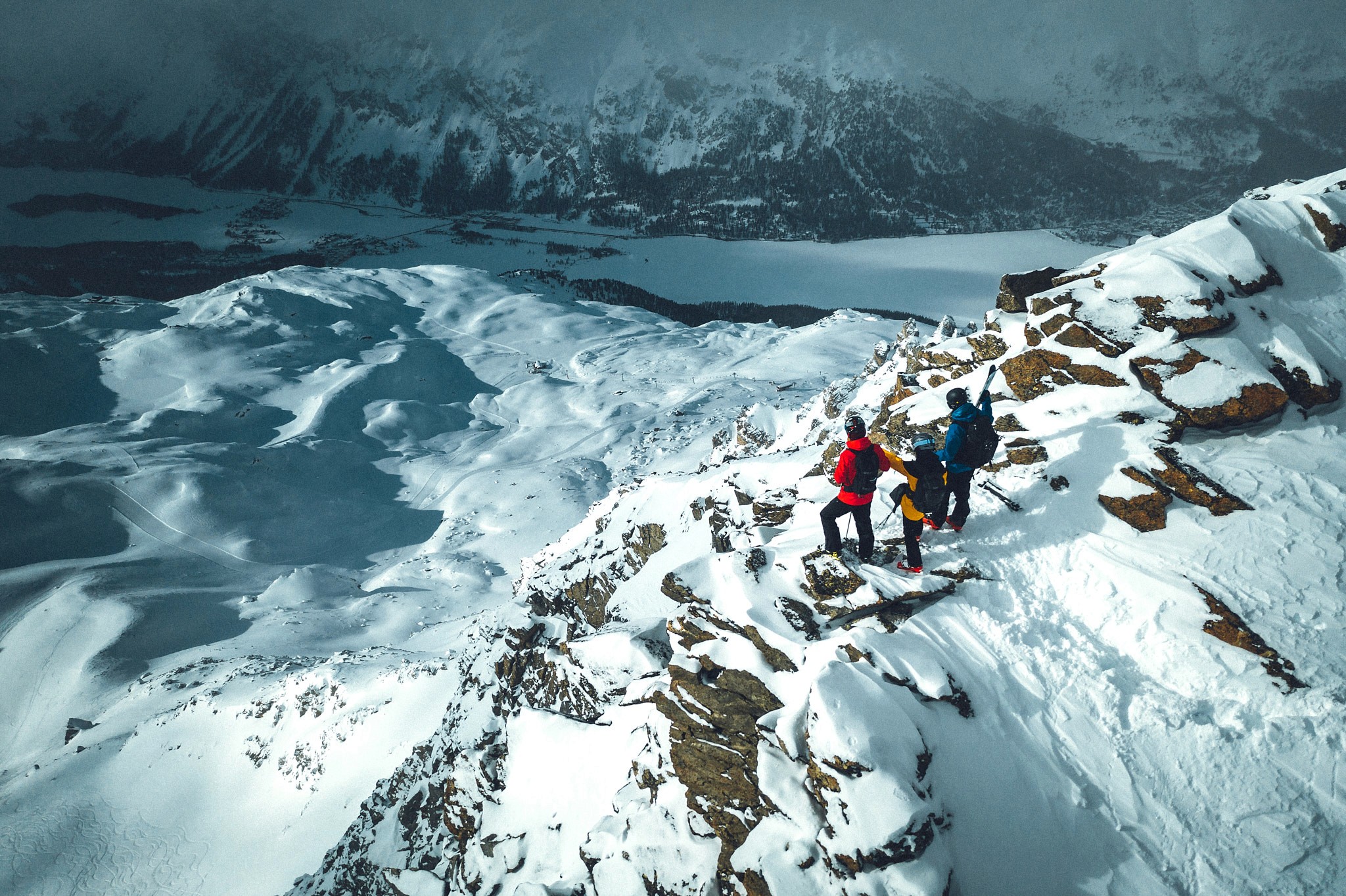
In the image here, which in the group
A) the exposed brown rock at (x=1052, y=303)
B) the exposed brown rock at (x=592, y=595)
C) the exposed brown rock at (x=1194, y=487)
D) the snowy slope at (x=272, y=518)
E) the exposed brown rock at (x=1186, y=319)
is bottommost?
the snowy slope at (x=272, y=518)

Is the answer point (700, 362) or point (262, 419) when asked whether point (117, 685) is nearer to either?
point (262, 419)

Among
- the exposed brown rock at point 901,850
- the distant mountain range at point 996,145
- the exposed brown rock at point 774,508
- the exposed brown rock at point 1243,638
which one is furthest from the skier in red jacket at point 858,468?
the distant mountain range at point 996,145

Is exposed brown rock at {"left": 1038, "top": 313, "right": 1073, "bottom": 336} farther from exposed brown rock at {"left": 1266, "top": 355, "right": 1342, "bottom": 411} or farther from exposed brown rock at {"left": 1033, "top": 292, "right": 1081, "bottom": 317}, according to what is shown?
exposed brown rock at {"left": 1266, "top": 355, "right": 1342, "bottom": 411}

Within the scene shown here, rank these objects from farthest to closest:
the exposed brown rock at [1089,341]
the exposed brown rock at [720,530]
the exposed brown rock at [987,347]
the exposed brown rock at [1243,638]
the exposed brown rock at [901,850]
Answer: the exposed brown rock at [987,347]
the exposed brown rock at [720,530]
the exposed brown rock at [1089,341]
the exposed brown rock at [1243,638]
the exposed brown rock at [901,850]

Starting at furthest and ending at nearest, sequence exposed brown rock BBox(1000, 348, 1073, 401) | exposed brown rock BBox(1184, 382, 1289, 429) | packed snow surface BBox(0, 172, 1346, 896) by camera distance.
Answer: exposed brown rock BBox(1000, 348, 1073, 401) → exposed brown rock BBox(1184, 382, 1289, 429) → packed snow surface BBox(0, 172, 1346, 896)

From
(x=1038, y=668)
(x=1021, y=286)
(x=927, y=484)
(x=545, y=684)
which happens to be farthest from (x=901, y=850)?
(x=1021, y=286)

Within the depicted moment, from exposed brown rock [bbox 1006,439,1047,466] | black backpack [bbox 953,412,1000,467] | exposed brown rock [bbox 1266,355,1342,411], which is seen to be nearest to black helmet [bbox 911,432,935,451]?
black backpack [bbox 953,412,1000,467]

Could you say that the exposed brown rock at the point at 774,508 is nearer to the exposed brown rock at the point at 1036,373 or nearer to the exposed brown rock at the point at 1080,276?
the exposed brown rock at the point at 1036,373
